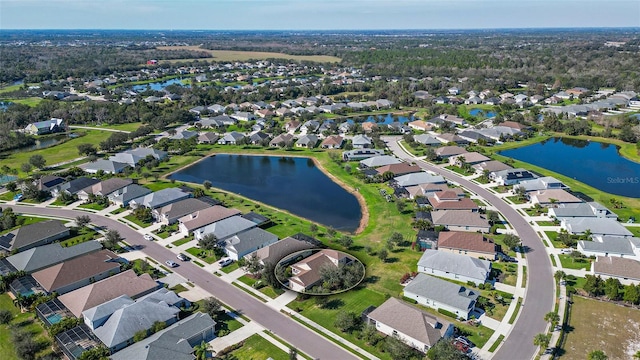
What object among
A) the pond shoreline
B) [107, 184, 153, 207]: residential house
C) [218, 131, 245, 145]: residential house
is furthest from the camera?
[218, 131, 245, 145]: residential house

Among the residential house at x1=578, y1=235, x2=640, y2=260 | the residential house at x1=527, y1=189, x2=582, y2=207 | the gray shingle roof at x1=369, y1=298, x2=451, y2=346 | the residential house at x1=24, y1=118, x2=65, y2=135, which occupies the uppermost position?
the residential house at x1=24, y1=118, x2=65, y2=135

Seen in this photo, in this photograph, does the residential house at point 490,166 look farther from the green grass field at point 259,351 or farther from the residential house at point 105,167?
the residential house at point 105,167

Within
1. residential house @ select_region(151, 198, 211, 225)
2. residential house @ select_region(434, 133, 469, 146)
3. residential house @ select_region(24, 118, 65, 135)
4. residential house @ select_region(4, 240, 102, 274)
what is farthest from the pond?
residential house @ select_region(24, 118, 65, 135)

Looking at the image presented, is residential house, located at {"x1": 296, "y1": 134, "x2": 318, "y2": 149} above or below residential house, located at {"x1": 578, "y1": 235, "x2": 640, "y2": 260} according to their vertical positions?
above

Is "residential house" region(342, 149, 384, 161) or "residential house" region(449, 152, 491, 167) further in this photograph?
"residential house" region(342, 149, 384, 161)

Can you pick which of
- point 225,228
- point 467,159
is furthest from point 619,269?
point 225,228

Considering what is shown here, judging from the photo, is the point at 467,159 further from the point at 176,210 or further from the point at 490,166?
the point at 176,210

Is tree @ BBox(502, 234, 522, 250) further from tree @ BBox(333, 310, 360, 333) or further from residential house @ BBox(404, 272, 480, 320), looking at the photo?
tree @ BBox(333, 310, 360, 333)

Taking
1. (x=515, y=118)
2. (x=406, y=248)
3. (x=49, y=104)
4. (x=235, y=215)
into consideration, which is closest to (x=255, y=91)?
(x=49, y=104)
